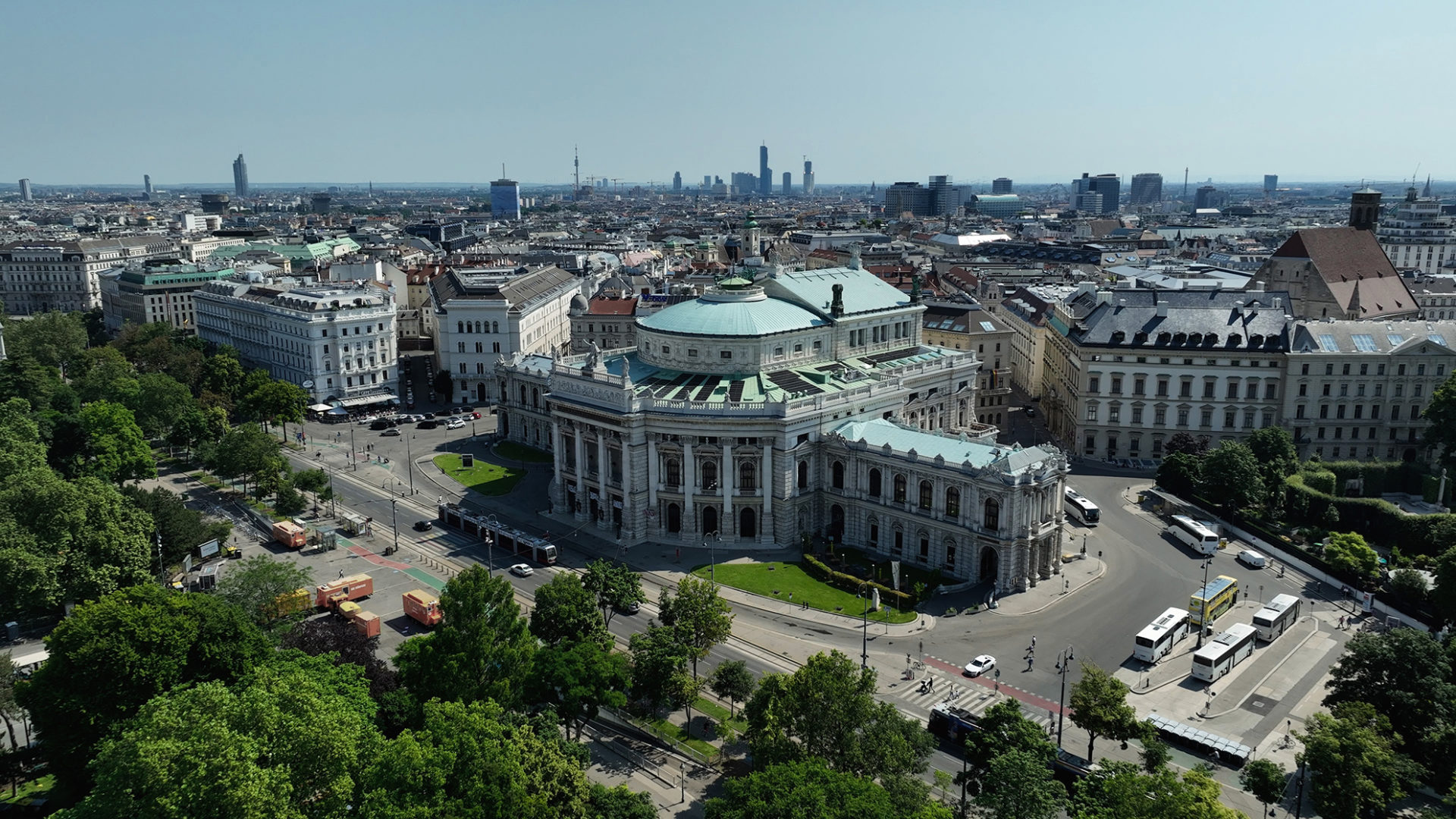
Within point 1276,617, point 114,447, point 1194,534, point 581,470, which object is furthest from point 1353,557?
point 114,447

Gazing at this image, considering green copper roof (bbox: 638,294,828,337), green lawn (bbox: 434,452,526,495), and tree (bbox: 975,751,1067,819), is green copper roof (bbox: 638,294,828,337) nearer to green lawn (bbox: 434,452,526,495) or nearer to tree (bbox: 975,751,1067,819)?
green lawn (bbox: 434,452,526,495)

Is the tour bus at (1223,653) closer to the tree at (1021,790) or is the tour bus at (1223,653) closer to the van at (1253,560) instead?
the van at (1253,560)

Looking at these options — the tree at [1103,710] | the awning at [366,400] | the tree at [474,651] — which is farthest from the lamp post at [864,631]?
the awning at [366,400]

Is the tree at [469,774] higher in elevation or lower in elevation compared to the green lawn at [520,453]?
higher

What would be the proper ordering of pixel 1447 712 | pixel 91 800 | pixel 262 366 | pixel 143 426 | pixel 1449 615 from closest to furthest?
pixel 91 800
pixel 1447 712
pixel 1449 615
pixel 143 426
pixel 262 366

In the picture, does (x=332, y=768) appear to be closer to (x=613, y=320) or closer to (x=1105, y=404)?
(x=1105, y=404)

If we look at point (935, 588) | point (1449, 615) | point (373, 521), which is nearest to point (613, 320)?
point (373, 521)

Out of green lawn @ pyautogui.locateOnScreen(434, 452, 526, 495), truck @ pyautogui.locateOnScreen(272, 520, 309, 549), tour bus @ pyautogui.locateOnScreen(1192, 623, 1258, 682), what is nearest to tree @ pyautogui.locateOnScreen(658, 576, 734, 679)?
tour bus @ pyautogui.locateOnScreen(1192, 623, 1258, 682)
